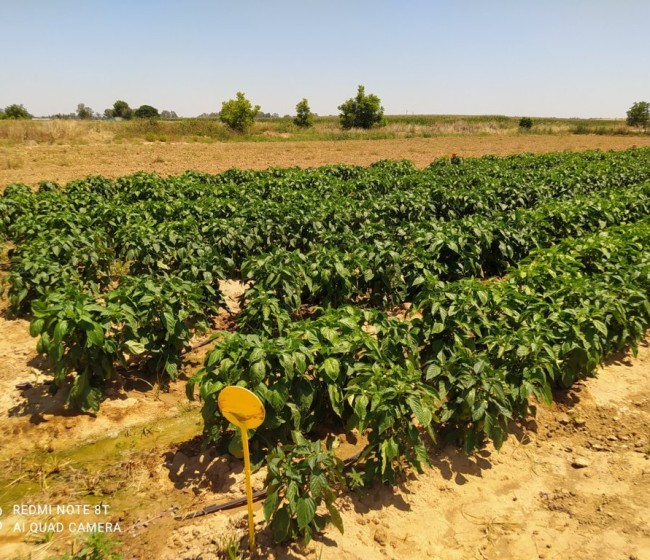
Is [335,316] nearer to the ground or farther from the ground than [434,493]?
farther from the ground

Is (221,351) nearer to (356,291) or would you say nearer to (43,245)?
(356,291)

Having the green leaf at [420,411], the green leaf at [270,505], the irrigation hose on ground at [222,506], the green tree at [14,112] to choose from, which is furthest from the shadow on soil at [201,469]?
the green tree at [14,112]

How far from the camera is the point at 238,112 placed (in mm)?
44375

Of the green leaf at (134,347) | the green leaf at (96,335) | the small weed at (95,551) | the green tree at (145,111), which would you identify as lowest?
the small weed at (95,551)

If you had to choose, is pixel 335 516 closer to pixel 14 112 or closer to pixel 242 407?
pixel 242 407

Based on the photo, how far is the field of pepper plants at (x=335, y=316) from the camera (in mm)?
3177

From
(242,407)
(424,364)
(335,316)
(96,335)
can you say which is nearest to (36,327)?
(96,335)

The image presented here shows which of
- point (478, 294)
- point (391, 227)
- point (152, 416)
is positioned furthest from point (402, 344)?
point (391, 227)

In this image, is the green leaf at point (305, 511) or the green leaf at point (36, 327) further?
the green leaf at point (36, 327)

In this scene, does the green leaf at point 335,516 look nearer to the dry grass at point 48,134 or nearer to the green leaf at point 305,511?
the green leaf at point 305,511

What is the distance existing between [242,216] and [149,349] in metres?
4.12

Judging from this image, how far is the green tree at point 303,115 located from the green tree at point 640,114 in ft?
139

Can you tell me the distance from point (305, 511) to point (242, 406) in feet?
2.43

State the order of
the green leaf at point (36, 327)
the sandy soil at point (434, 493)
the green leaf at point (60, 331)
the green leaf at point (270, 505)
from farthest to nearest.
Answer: the green leaf at point (36, 327) < the green leaf at point (60, 331) < the sandy soil at point (434, 493) < the green leaf at point (270, 505)
